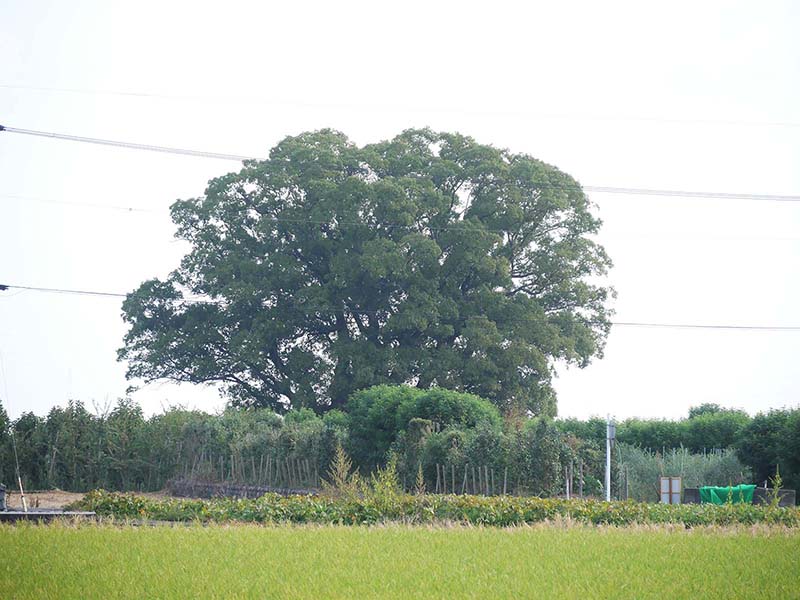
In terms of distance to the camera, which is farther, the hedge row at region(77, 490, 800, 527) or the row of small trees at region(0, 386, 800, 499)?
the row of small trees at region(0, 386, 800, 499)

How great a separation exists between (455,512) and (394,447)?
7687 mm

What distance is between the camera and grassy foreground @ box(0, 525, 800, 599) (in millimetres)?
9164

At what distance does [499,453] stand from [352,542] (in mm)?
8135

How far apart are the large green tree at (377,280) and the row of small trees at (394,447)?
483cm

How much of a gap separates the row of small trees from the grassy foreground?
506 cm

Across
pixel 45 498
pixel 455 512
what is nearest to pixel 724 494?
pixel 455 512

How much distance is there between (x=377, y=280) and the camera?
34.0 m

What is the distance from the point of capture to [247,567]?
407 inches

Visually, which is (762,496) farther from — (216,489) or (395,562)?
(216,489)

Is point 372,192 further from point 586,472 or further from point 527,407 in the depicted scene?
point 586,472

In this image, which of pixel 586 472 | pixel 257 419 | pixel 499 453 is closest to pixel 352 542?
pixel 499 453

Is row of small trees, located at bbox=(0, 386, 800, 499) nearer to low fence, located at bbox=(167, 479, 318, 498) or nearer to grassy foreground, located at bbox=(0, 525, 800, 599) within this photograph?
low fence, located at bbox=(167, 479, 318, 498)

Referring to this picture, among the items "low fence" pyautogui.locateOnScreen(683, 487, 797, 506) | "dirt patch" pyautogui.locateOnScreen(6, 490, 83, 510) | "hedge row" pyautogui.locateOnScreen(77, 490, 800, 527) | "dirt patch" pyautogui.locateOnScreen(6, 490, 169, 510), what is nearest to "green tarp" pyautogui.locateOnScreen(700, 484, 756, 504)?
"low fence" pyautogui.locateOnScreen(683, 487, 797, 506)

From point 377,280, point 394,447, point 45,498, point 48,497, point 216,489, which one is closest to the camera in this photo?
point 394,447
